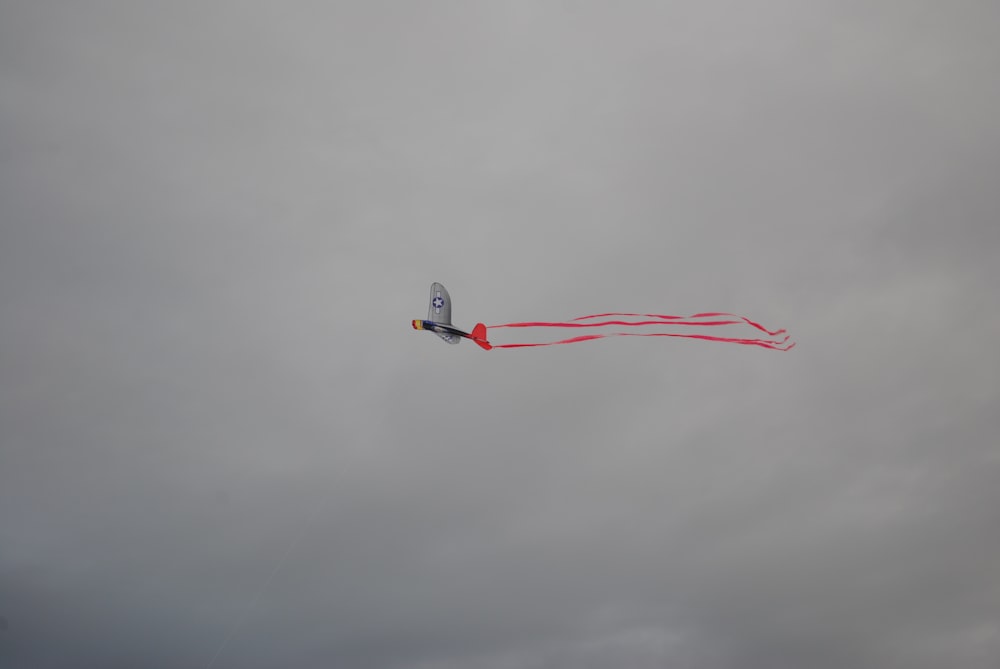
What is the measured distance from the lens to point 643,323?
71812 millimetres

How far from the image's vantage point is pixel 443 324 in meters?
90.6

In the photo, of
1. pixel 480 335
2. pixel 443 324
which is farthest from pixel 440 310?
pixel 480 335

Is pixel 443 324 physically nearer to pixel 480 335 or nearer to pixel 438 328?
pixel 438 328

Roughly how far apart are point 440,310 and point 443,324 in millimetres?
1715

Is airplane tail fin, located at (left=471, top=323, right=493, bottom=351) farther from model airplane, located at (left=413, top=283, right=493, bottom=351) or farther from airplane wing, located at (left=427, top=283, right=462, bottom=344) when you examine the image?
airplane wing, located at (left=427, top=283, right=462, bottom=344)

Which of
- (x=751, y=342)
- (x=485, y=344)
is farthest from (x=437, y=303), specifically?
(x=751, y=342)

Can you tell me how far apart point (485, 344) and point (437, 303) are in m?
7.38

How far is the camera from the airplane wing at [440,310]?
90625 millimetres

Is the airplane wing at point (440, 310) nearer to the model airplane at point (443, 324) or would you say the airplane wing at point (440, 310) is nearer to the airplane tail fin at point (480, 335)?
the model airplane at point (443, 324)

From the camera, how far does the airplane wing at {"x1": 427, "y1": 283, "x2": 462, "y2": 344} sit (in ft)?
297

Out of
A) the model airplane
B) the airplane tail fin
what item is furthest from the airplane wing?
the airplane tail fin

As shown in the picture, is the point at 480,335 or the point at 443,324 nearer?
the point at 443,324

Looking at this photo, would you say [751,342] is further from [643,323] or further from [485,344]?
[485,344]

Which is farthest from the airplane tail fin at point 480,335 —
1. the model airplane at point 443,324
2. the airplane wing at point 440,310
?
the airplane wing at point 440,310
